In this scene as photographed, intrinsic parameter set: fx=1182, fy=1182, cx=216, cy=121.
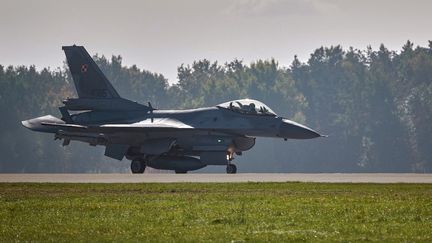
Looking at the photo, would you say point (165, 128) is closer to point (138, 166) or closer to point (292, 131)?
point (138, 166)

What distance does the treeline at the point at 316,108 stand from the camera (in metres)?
133

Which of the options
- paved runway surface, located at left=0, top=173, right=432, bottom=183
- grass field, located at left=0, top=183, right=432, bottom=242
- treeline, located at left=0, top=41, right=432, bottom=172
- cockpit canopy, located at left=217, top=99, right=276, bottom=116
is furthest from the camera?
treeline, located at left=0, top=41, right=432, bottom=172

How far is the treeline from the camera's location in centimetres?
13275

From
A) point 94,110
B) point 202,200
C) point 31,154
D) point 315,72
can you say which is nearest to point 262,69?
point 315,72

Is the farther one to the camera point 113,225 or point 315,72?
point 315,72

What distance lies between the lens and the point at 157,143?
5228 cm

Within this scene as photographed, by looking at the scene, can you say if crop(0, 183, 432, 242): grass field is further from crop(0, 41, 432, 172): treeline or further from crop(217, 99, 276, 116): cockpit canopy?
crop(0, 41, 432, 172): treeline

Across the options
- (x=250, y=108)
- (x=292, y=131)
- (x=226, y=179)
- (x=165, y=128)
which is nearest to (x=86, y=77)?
(x=165, y=128)

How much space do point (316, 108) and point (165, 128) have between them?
10413cm

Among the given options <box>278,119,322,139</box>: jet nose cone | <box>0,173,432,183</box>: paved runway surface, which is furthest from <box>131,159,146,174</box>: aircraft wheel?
<box>0,173,432,183</box>: paved runway surface

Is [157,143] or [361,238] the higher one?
[157,143]

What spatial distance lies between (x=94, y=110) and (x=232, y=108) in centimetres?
794

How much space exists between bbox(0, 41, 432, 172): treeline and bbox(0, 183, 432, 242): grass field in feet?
313

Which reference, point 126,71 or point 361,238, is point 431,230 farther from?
point 126,71
